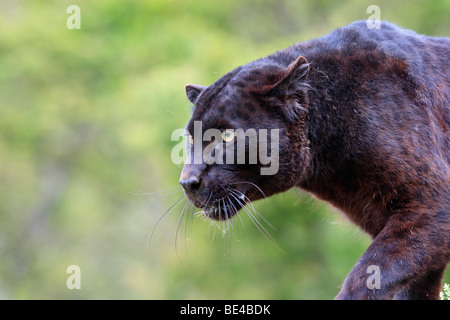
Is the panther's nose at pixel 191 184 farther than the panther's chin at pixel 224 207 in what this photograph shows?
No

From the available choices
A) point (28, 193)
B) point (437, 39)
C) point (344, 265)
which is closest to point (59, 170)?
point (28, 193)

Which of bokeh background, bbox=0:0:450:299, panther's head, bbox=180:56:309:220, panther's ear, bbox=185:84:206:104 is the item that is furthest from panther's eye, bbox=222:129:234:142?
bokeh background, bbox=0:0:450:299

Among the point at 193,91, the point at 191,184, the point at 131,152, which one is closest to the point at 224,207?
the point at 191,184

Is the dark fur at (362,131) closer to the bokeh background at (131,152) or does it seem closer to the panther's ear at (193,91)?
the panther's ear at (193,91)

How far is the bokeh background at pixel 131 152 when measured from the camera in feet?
49.8

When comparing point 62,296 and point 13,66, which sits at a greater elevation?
point 13,66

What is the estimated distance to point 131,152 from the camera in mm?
20234

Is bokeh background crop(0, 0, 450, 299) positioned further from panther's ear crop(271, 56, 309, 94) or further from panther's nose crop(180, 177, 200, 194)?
panther's nose crop(180, 177, 200, 194)

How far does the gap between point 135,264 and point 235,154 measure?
19004 mm

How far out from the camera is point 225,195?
4488mm

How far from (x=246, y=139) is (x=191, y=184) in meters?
0.45

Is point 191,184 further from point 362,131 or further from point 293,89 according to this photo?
point 362,131

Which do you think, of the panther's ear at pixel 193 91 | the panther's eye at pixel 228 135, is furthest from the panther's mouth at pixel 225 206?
the panther's ear at pixel 193 91
